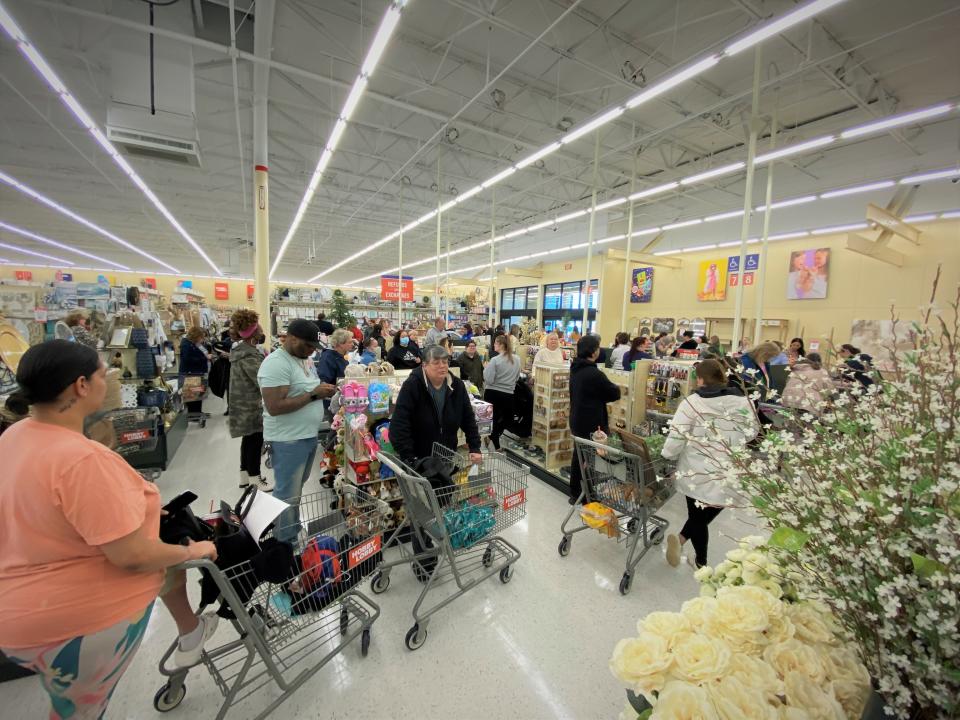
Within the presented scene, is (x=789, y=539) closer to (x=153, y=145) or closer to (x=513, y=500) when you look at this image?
(x=513, y=500)

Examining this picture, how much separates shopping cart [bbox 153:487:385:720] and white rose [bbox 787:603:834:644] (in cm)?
172

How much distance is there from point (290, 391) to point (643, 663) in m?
2.59

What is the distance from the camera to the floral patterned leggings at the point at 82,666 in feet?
3.78

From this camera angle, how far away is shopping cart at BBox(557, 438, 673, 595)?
2.66 m

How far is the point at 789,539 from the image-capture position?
91cm

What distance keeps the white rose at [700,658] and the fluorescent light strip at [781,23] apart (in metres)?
4.76

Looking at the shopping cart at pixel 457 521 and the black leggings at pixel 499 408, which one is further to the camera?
the black leggings at pixel 499 408

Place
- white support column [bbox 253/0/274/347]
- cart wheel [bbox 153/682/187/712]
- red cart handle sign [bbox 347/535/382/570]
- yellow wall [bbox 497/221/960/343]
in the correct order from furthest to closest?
yellow wall [bbox 497/221/960/343], white support column [bbox 253/0/274/347], red cart handle sign [bbox 347/535/382/570], cart wheel [bbox 153/682/187/712]

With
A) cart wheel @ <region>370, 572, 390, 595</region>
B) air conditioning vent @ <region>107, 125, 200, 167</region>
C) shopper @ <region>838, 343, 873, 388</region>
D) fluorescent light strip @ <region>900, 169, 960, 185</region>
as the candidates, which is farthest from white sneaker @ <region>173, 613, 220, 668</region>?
fluorescent light strip @ <region>900, 169, 960, 185</region>

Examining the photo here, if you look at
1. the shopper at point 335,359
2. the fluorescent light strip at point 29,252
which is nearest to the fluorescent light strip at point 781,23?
the shopper at point 335,359

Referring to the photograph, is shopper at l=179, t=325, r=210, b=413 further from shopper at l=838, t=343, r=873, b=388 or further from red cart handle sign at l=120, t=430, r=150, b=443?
shopper at l=838, t=343, r=873, b=388

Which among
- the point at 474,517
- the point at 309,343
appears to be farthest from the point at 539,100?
the point at 474,517

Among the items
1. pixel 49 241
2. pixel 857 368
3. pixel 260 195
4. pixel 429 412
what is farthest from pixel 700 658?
pixel 49 241

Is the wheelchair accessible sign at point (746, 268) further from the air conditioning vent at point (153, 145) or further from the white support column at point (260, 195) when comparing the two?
the air conditioning vent at point (153, 145)
